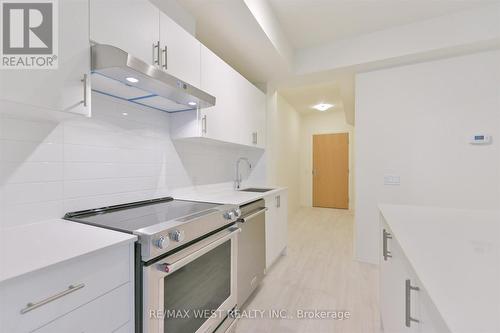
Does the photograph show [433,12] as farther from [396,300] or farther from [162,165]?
[162,165]

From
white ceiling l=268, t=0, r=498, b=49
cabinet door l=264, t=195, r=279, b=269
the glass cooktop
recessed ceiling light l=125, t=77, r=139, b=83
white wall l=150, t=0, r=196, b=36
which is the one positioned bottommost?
cabinet door l=264, t=195, r=279, b=269

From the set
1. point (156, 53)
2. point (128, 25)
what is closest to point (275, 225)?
point (156, 53)

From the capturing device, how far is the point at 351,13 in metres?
2.21

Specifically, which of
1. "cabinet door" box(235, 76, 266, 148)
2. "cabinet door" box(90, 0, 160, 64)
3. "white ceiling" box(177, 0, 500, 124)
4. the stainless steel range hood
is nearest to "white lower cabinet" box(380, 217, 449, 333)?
the stainless steel range hood

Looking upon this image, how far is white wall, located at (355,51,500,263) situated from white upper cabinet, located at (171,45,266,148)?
1.34m

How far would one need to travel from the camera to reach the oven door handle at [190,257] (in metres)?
1.01

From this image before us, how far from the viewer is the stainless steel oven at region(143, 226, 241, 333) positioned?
985mm

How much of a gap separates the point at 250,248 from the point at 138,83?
1461 millimetres

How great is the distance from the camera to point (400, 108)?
8.49 ft

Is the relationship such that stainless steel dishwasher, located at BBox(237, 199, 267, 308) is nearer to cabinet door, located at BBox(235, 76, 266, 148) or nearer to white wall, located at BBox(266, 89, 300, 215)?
cabinet door, located at BBox(235, 76, 266, 148)

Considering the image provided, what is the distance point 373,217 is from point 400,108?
1.33 m

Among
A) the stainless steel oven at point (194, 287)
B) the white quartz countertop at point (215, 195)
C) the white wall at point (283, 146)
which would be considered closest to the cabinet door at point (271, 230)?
the white quartz countertop at point (215, 195)

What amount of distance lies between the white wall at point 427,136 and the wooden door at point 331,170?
3266 millimetres

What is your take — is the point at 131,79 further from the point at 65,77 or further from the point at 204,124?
the point at 204,124
